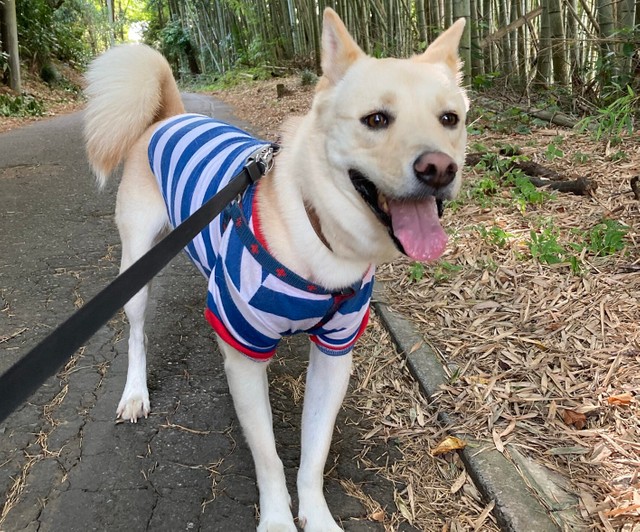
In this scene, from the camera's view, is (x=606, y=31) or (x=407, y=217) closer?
(x=407, y=217)

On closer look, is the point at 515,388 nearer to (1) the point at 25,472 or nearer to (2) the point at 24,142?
(1) the point at 25,472

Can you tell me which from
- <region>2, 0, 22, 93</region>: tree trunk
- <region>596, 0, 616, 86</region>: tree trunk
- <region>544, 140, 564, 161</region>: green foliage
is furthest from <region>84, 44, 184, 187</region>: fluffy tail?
<region>2, 0, 22, 93</region>: tree trunk

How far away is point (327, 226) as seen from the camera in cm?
171

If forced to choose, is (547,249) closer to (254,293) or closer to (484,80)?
(254,293)

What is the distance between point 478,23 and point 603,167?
384 cm

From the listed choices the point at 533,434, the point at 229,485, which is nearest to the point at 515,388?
the point at 533,434

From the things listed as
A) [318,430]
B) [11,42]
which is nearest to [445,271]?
[318,430]

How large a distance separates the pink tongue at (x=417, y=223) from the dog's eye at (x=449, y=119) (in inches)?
12.2

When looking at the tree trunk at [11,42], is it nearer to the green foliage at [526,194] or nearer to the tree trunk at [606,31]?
the tree trunk at [606,31]

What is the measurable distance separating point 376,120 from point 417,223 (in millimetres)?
346

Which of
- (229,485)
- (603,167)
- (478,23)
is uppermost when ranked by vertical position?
(478,23)

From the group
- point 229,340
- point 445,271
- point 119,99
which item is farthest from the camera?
point 445,271

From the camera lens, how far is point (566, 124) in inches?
207

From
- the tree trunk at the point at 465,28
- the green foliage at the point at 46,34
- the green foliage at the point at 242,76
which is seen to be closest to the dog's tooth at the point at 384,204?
the tree trunk at the point at 465,28
